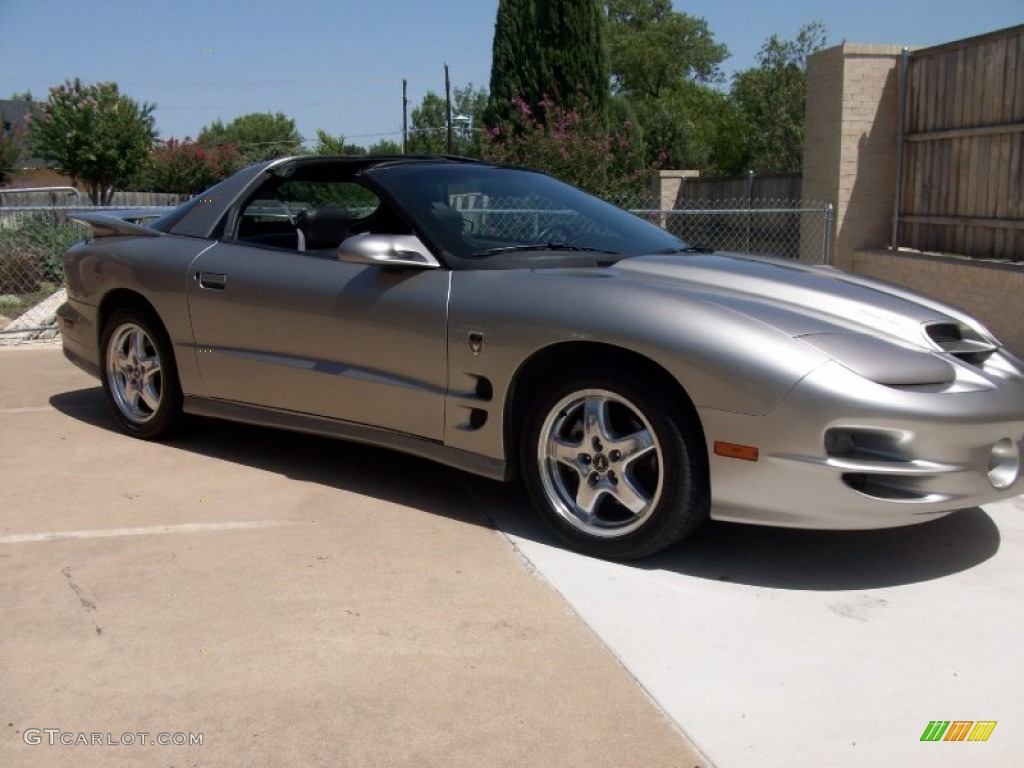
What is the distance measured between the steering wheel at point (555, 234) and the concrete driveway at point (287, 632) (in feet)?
4.08

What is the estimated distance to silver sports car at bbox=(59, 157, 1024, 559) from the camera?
12.2ft

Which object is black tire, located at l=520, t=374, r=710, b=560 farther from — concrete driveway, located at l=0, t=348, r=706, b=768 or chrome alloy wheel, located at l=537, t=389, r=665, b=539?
concrete driveway, located at l=0, t=348, r=706, b=768

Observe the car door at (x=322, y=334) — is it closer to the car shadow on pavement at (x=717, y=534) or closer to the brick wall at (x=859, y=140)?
the car shadow on pavement at (x=717, y=534)

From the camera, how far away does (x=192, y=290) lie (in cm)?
547

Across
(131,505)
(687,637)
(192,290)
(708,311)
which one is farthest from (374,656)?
(192,290)

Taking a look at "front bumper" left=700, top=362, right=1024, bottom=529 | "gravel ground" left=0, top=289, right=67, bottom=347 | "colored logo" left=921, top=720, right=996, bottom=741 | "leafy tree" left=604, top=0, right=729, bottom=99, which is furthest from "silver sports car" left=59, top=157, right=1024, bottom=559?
"leafy tree" left=604, top=0, right=729, bottom=99

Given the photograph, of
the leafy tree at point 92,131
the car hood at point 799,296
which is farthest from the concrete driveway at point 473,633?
the leafy tree at point 92,131

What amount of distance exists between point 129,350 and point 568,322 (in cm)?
295

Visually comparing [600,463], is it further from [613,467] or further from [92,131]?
[92,131]

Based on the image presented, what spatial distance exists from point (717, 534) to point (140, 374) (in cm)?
327

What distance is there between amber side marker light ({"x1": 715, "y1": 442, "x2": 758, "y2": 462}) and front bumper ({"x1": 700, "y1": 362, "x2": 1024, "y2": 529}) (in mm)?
16

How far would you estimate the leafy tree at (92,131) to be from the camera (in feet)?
93.6

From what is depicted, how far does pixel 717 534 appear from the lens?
451cm

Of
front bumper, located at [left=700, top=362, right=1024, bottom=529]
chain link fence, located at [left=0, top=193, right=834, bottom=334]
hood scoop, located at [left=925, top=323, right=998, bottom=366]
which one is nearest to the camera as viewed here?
front bumper, located at [left=700, top=362, right=1024, bottom=529]
